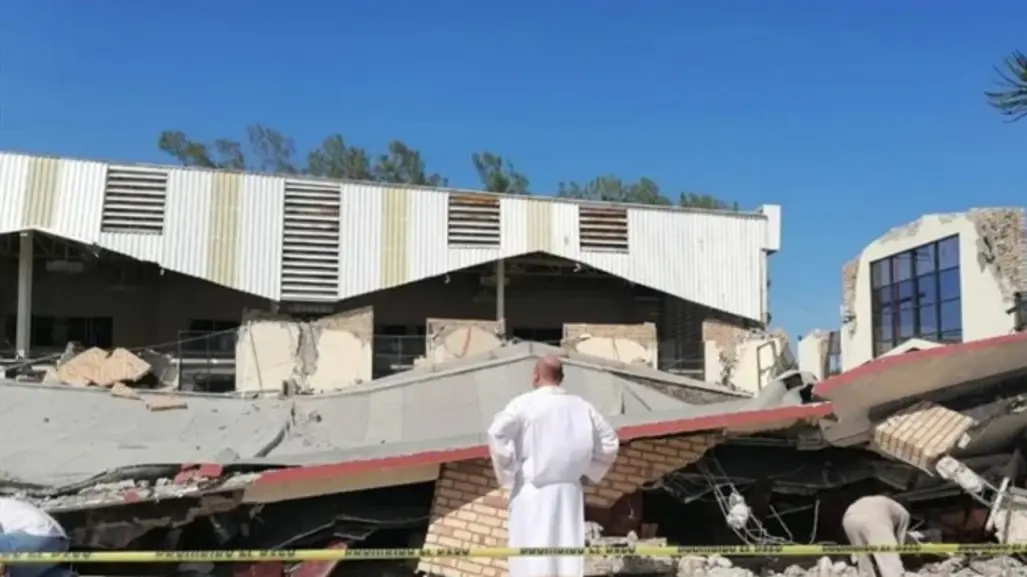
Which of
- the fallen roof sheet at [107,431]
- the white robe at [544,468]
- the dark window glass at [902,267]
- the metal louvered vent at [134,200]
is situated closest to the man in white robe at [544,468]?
the white robe at [544,468]

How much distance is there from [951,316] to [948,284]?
692 mm

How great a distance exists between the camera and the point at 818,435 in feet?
26.5

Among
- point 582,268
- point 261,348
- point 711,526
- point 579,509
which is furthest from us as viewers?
point 582,268

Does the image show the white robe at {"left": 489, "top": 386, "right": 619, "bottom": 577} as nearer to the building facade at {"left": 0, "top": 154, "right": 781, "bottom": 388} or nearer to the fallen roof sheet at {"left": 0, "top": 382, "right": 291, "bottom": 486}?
the fallen roof sheet at {"left": 0, "top": 382, "right": 291, "bottom": 486}

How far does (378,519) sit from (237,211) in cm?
1461

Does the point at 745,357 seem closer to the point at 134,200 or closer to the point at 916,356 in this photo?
the point at 134,200

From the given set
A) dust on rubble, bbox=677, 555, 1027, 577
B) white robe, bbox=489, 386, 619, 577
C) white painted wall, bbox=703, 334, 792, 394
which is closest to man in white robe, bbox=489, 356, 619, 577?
white robe, bbox=489, 386, 619, 577

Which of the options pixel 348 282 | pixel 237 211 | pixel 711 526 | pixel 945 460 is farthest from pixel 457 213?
pixel 945 460

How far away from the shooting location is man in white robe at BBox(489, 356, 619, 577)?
17.2 ft

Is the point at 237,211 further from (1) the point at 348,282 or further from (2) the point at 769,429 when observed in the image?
(2) the point at 769,429

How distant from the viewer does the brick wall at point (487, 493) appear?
7.57 meters

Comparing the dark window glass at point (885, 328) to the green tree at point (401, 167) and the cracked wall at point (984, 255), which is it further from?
the green tree at point (401, 167)

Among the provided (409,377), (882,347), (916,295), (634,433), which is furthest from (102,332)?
(634,433)

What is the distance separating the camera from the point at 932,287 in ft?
69.3
